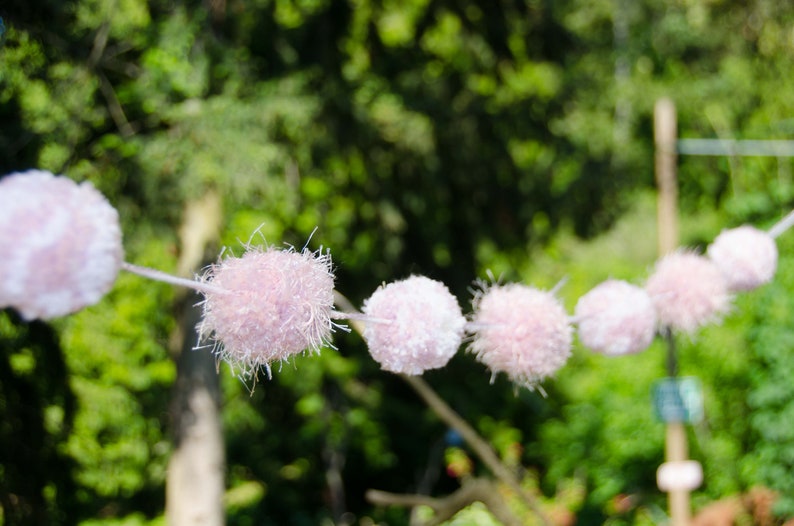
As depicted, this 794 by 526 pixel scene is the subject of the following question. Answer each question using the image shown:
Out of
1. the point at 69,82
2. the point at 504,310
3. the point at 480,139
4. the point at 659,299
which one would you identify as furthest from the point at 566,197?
the point at 504,310

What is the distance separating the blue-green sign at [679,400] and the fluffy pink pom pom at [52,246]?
4526 mm

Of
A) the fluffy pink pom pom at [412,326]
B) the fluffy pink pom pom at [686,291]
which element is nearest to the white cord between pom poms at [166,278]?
the fluffy pink pom pom at [412,326]

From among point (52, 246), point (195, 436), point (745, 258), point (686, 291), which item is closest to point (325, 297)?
point (52, 246)

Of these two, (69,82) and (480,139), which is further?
(480,139)

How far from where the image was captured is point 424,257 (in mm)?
6090

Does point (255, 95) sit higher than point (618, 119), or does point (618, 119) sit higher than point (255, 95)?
point (618, 119)

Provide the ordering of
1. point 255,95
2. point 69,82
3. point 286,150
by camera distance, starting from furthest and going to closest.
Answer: point 286,150 < point 255,95 < point 69,82

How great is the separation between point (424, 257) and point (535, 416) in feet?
9.94

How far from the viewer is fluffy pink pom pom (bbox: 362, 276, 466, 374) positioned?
1.43 meters

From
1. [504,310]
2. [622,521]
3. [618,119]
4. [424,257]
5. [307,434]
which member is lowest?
[504,310]

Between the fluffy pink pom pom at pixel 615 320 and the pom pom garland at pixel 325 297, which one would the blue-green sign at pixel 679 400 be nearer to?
the pom pom garland at pixel 325 297

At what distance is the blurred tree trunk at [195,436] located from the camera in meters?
4.21

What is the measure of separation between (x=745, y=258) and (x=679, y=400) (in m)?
3.14

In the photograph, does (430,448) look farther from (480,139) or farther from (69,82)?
(69,82)
